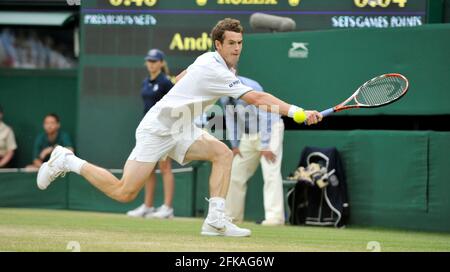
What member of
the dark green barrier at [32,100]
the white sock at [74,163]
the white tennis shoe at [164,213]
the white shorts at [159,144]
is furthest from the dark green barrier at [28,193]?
the white shorts at [159,144]

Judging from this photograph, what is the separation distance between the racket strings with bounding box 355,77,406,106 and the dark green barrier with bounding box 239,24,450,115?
1824 millimetres

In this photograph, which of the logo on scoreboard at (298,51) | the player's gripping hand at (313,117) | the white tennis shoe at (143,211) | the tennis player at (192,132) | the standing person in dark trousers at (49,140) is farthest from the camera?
the standing person in dark trousers at (49,140)

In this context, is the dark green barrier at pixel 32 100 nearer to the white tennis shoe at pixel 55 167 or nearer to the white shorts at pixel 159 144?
the white tennis shoe at pixel 55 167

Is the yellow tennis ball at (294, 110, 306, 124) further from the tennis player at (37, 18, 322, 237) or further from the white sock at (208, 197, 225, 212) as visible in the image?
the white sock at (208, 197, 225, 212)

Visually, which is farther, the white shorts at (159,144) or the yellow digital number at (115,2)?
the yellow digital number at (115,2)

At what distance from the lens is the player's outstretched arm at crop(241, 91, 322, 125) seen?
8.12 m

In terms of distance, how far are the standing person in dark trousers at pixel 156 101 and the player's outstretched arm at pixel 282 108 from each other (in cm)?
380

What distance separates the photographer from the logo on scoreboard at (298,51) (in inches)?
467

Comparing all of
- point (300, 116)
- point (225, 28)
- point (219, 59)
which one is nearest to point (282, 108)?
point (300, 116)

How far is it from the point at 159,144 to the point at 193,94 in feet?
1.69

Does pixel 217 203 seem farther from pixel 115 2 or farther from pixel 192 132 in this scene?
pixel 115 2

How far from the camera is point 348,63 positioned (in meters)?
11.5

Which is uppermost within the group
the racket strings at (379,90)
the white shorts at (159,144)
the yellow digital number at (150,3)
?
the yellow digital number at (150,3)
